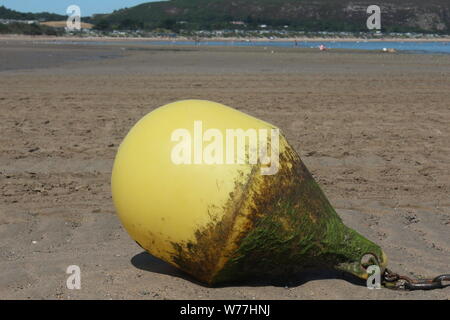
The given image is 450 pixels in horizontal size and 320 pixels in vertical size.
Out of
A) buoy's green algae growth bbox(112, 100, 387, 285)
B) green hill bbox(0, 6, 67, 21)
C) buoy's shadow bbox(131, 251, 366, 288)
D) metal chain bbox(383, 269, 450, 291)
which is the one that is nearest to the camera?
buoy's green algae growth bbox(112, 100, 387, 285)

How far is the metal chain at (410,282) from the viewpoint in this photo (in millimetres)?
4477

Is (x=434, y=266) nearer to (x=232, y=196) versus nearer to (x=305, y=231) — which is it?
(x=305, y=231)

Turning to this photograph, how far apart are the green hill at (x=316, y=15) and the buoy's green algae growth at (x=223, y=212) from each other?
12813cm

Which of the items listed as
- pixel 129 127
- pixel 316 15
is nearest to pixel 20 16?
pixel 316 15

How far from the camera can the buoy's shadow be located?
4613mm

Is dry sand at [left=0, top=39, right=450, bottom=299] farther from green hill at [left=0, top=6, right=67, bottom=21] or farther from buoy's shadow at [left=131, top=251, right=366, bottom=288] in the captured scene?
green hill at [left=0, top=6, right=67, bottom=21]

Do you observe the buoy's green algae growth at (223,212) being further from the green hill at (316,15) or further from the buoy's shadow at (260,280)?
the green hill at (316,15)

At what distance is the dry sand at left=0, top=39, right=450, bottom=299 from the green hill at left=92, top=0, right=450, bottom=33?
387 feet

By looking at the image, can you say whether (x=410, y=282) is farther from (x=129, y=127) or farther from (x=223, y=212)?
(x=129, y=127)

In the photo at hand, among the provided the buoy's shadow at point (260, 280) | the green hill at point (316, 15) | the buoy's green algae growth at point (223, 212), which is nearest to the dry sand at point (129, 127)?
the buoy's shadow at point (260, 280)

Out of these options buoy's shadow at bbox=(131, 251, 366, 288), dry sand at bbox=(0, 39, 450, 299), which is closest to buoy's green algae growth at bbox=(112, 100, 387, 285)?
buoy's shadow at bbox=(131, 251, 366, 288)

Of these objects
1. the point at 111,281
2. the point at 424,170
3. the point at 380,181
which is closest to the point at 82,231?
the point at 111,281

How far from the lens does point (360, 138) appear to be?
9992 millimetres

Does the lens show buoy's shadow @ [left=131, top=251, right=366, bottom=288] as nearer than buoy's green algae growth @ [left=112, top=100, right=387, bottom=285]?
No
